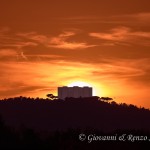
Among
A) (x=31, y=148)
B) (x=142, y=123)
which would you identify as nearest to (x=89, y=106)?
(x=142, y=123)

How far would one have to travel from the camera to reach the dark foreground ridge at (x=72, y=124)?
84000 mm

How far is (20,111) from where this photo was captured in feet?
424

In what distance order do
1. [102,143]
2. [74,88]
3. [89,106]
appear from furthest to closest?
[74,88] → [89,106] → [102,143]

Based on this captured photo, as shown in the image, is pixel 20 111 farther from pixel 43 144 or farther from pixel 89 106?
pixel 43 144

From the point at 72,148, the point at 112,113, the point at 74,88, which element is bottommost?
the point at 72,148

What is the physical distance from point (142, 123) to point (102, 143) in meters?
42.6

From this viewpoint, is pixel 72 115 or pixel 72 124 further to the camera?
pixel 72 115

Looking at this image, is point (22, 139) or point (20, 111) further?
point (20, 111)

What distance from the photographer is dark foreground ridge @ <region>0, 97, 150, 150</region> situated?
8400 cm

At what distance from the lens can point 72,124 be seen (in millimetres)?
120875

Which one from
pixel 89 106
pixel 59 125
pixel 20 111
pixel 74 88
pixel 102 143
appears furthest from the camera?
pixel 74 88

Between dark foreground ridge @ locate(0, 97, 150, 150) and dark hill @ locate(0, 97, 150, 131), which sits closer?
dark foreground ridge @ locate(0, 97, 150, 150)

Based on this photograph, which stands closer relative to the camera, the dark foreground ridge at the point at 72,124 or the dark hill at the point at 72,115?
the dark foreground ridge at the point at 72,124

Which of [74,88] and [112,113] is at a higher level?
[74,88]
